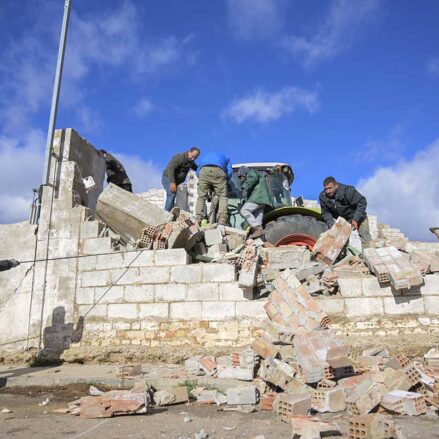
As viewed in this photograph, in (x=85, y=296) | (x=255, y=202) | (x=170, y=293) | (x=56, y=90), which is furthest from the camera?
(x=56, y=90)

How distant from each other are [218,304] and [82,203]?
3312mm

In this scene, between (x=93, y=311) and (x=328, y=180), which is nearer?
(x=93, y=311)

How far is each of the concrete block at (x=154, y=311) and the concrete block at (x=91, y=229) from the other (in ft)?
5.04

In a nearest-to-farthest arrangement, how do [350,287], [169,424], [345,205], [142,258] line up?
1. [169,424]
2. [350,287]
3. [142,258]
4. [345,205]

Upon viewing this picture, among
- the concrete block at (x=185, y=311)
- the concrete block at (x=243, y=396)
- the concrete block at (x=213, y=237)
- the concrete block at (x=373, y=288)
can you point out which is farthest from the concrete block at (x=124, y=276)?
the concrete block at (x=373, y=288)

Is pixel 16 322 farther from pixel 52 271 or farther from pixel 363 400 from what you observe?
pixel 363 400

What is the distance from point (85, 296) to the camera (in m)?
6.57

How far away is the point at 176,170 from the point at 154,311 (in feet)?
11.6

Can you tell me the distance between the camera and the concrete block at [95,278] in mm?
6548

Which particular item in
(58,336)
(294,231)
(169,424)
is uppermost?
(294,231)

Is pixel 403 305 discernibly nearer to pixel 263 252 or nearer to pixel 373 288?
pixel 373 288

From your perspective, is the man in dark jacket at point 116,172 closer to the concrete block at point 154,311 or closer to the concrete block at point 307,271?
the concrete block at point 154,311

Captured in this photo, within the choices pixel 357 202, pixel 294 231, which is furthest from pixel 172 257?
pixel 357 202

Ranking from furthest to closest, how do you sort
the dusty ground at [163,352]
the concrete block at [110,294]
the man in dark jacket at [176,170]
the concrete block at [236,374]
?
1. the man in dark jacket at [176,170]
2. the concrete block at [110,294]
3. the dusty ground at [163,352]
4. the concrete block at [236,374]
